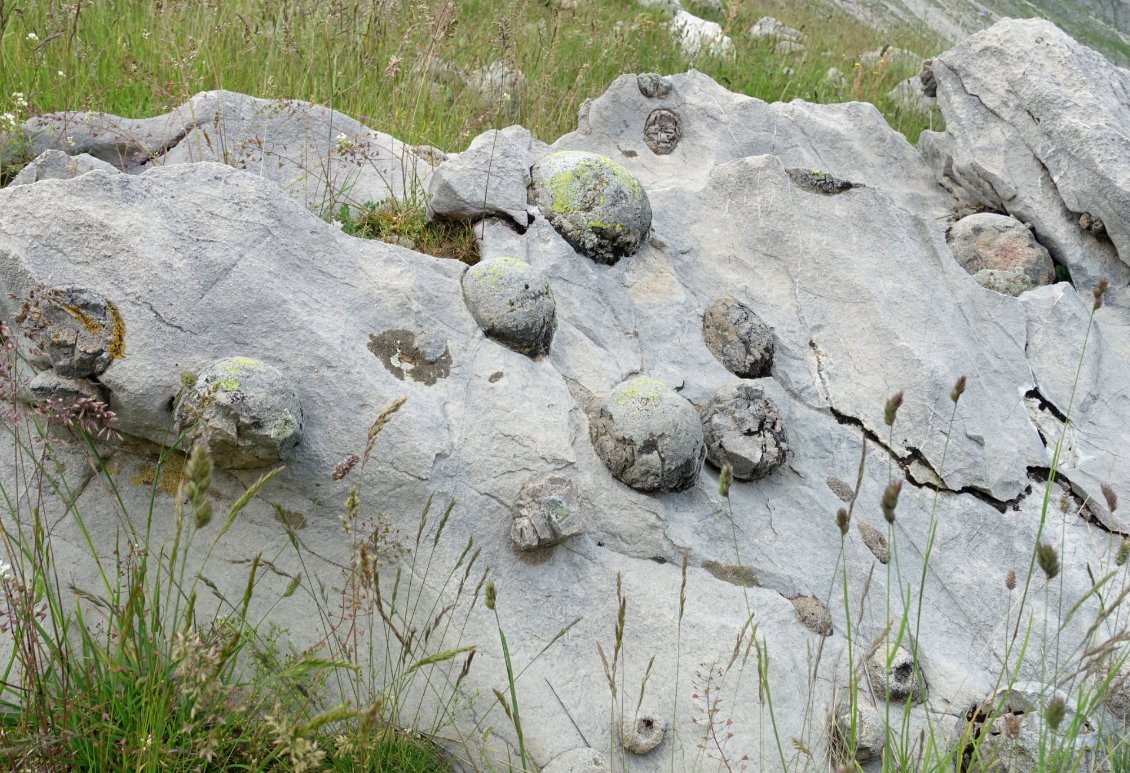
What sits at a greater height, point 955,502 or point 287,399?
point 287,399

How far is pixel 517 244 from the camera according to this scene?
4.06 meters

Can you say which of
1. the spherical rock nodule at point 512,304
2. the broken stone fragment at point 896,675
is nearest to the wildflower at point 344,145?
the spherical rock nodule at point 512,304

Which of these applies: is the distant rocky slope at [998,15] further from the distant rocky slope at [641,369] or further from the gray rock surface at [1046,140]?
the distant rocky slope at [641,369]

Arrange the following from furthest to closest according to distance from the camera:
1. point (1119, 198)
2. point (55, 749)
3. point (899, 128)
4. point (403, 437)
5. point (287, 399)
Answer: point (899, 128), point (1119, 198), point (403, 437), point (287, 399), point (55, 749)

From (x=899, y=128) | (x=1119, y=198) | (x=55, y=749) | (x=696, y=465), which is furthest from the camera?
(x=899, y=128)

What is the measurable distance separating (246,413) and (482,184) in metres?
1.82

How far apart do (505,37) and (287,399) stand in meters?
3.16

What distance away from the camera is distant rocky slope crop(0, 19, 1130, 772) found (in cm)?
293

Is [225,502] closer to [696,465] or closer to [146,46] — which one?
[696,465]

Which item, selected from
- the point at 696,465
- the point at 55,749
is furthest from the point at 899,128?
the point at 55,749

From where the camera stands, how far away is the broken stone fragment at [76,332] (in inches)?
109

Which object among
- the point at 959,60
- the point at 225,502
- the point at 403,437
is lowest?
the point at 225,502

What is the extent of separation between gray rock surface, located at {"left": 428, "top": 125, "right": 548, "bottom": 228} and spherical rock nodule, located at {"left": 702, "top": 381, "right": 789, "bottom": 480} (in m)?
1.28

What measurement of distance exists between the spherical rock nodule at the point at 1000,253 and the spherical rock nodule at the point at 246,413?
3982 millimetres
